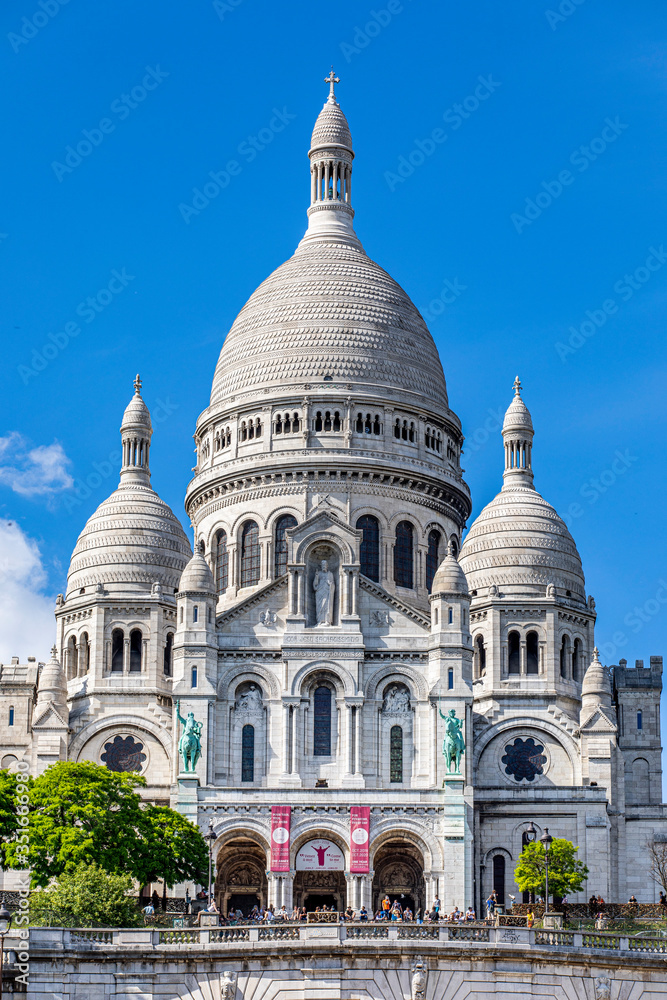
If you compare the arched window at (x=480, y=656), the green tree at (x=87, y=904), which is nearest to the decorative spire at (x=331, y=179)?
the arched window at (x=480, y=656)

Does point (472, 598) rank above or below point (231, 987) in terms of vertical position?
above

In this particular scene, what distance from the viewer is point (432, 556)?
10125 centimetres

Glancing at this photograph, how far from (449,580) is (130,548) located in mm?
17636

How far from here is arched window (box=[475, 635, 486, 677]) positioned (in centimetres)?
9788

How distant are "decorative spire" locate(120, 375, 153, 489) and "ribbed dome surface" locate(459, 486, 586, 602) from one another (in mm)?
16696

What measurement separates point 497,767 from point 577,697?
5696 millimetres

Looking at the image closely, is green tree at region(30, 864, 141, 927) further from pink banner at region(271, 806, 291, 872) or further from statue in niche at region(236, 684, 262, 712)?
statue in niche at region(236, 684, 262, 712)

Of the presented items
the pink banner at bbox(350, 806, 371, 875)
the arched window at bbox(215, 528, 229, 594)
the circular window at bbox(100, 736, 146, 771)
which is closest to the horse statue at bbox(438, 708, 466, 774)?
the pink banner at bbox(350, 806, 371, 875)

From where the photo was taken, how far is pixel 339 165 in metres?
112

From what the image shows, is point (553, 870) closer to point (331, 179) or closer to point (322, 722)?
point (322, 722)

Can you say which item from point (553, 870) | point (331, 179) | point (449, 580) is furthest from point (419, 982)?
point (331, 179)

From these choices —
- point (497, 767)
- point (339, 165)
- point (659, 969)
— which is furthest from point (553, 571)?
point (659, 969)

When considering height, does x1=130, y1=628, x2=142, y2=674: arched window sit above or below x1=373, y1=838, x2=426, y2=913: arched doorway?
above

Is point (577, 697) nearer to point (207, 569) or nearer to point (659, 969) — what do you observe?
point (207, 569)
